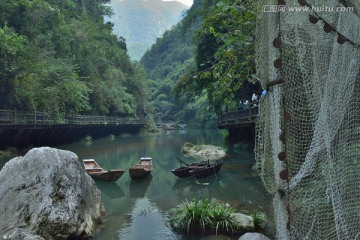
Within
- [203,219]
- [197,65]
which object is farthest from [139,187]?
[197,65]

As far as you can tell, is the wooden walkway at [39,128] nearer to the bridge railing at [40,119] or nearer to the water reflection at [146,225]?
the bridge railing at [40,119]

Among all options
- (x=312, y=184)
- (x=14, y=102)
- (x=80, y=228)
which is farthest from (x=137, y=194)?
(x=14, y=102)

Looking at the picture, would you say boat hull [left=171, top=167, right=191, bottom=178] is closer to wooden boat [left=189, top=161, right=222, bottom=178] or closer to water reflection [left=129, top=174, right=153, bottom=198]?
wooden boat [left=189, top=161, right=222, bottom=178]

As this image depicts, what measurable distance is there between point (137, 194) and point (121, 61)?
37411 mm

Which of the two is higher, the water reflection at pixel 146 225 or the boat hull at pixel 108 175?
the boat hull at pixel 108 175

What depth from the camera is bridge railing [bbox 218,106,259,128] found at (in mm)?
17322

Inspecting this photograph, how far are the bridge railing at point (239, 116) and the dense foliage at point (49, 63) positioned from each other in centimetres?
1156

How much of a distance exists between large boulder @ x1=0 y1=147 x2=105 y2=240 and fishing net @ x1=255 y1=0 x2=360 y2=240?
17.1 feet

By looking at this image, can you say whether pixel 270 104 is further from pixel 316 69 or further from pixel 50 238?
pixel 50 238

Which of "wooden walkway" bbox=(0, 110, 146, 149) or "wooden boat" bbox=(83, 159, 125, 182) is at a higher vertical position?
"wooden walkway" bbox=(0, 110, 146, 149)

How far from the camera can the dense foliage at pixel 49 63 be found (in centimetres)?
2197

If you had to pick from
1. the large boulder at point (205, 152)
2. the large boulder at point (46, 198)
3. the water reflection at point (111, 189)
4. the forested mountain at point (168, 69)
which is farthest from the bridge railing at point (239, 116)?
the forested mountain at point (168, 69)

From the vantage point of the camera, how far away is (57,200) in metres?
7.60

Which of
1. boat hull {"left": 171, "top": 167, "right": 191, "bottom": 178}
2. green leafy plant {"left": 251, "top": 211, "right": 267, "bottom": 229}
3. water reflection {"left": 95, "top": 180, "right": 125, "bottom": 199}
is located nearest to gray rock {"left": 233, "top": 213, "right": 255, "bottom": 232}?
green leafy plant {"left": 251, "top": 211, "right": 267, "bottom": 229}
